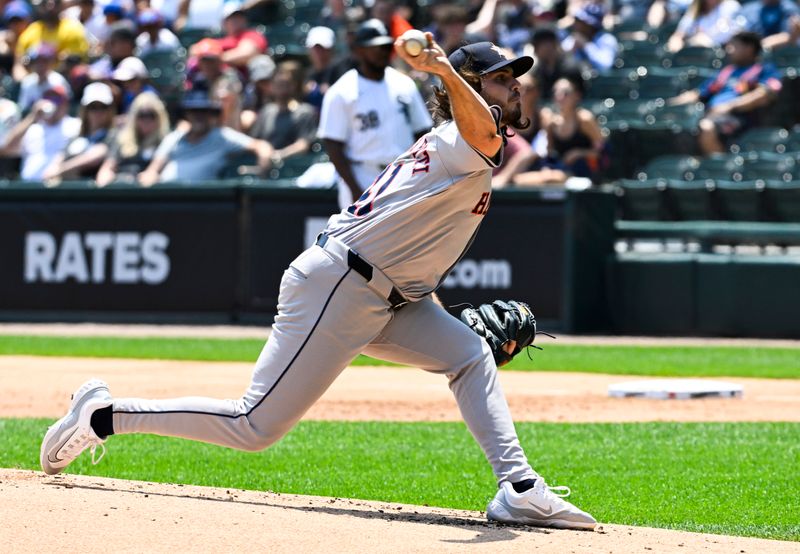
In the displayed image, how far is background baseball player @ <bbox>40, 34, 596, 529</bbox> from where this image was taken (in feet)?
15.2

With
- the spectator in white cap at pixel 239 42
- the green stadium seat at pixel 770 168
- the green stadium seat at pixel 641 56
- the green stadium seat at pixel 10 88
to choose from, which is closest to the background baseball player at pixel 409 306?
the green stadium seat at pixel 770 168

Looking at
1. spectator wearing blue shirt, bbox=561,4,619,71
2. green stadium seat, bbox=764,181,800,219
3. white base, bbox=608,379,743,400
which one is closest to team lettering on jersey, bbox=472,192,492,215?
white base, bbox=608,379,743,400

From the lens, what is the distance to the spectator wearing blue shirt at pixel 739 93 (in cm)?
1359

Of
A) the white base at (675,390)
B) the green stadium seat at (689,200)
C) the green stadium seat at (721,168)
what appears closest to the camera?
the white base at (675,390)

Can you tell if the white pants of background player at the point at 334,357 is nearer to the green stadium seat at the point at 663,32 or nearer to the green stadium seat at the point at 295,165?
the green stadium seat at the point at 295,165

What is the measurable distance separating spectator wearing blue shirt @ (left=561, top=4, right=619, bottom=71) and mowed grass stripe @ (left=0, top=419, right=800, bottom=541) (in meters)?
8.43

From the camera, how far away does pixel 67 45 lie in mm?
18344

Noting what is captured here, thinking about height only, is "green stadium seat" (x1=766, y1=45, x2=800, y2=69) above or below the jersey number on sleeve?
below

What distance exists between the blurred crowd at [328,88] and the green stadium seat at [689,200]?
0.82 meters

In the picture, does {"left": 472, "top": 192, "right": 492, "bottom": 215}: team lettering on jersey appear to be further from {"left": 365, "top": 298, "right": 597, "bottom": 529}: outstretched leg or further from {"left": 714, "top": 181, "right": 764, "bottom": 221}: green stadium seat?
{"left": 714, "top": 181, "right": 764, "bottom": 221}: green stadium seat

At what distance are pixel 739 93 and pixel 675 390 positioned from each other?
582cm

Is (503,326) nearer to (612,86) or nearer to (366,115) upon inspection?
(366,115)

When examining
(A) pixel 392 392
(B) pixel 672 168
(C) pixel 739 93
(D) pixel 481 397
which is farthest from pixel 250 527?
(C) pixel 739 93

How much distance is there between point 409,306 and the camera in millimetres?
4969
